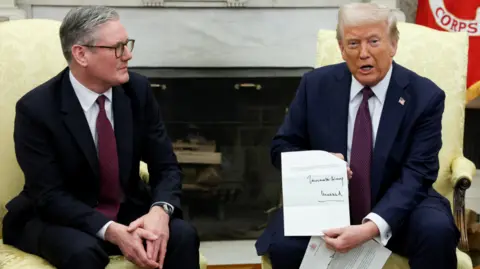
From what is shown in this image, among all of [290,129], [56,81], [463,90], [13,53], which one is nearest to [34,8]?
[13,53]

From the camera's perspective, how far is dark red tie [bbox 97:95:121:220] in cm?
182

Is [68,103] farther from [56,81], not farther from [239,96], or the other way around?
[239,96]

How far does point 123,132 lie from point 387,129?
73 centimetres

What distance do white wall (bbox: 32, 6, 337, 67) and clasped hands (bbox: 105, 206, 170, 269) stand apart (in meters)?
1.51

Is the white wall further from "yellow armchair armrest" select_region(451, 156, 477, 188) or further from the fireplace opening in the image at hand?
"yellow armchair armrest" select_region(451, 156, 477, 188)

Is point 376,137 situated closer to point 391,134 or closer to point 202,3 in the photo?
point 391,134

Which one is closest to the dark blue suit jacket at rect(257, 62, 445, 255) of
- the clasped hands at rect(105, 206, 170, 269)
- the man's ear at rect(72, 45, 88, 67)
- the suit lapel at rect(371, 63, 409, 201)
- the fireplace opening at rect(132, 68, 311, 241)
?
the suit lapel at rect(371, 63, 409, 201)

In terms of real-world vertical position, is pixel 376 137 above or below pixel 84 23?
below

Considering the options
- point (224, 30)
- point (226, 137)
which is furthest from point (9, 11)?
point (226, 137)

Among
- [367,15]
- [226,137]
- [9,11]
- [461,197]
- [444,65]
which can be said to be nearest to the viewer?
[367,15]

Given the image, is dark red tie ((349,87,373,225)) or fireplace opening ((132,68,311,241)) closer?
dark red tie ((349,87,373,225))

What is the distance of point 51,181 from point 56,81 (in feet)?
0.94

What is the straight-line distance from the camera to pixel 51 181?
1771 mm

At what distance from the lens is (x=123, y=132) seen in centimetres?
185
